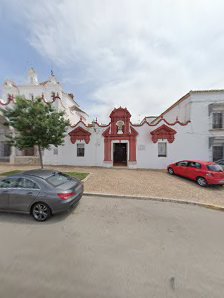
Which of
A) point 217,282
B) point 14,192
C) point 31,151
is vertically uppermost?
point 31,151

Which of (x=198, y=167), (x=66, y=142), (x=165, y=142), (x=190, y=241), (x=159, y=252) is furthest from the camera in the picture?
(x=66, y=142)

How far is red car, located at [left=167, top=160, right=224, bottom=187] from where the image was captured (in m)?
9.33

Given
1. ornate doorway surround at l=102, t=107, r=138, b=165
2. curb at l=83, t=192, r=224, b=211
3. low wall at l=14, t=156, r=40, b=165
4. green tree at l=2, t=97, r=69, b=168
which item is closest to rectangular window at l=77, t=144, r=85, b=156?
ornate doorway surround at l=102, t=107, r=138, b=165

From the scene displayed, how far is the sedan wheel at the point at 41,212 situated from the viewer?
5032 millimetres

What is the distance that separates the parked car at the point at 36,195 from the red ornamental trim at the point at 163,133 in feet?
39.8

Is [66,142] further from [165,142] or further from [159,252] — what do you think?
[159,252]

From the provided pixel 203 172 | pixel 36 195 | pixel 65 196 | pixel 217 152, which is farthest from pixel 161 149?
pixel 36 195

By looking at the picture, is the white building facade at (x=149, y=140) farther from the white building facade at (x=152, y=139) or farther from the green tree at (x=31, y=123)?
the green tree at (x=31, y=123)

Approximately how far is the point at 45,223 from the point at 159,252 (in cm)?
330

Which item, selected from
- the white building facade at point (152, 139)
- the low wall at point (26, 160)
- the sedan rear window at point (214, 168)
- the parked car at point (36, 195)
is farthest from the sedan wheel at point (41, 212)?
the low wall at point (26, 160)

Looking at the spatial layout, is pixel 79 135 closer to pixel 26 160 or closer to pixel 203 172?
pixel 26 160

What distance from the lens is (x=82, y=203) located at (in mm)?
6484

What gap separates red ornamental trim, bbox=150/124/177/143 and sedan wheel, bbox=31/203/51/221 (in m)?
13.1

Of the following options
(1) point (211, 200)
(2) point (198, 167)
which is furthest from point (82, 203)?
(2) point (198, 167)
